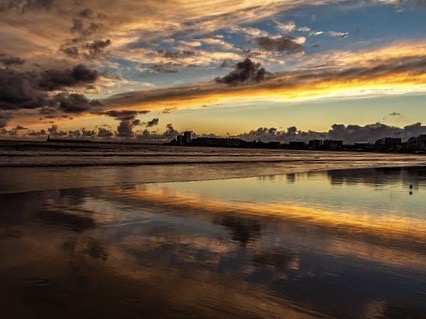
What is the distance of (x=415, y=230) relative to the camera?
1141cm

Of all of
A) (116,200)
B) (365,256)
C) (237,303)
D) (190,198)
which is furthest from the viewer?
(190,198)

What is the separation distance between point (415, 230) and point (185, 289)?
26.6 ft

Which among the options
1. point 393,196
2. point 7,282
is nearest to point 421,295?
point 7,282

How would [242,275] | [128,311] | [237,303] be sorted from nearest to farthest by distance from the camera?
[128,311] < [237,303] < [242,275]

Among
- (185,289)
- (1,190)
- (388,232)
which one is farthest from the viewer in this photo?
(1,190)

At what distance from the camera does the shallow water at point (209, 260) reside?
18.9 ft

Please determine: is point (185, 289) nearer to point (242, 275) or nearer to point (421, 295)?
point (242, 275)

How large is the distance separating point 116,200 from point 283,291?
36.4 ft

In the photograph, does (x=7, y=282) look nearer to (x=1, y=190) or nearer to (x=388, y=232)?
(x=388, y=232)

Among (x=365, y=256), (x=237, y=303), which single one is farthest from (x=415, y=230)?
(x=237, y=303)

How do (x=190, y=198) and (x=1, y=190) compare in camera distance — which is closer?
(x=190, y=198)

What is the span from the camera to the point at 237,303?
229 inches

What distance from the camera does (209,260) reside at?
8.05 meters

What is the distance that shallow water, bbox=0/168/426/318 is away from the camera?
5746mm
